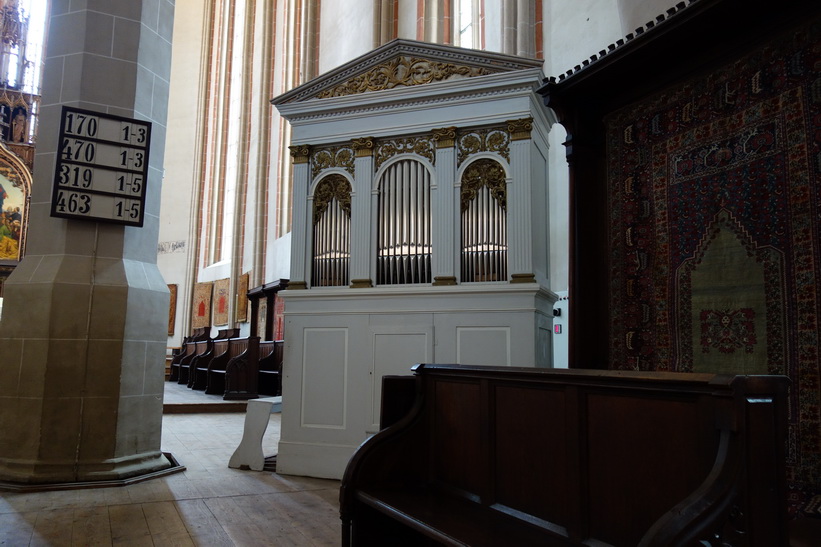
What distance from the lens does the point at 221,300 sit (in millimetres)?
17844

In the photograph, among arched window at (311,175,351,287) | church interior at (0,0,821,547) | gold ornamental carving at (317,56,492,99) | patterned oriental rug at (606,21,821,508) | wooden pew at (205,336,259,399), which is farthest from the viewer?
wooden pew at (205,336,259,399)

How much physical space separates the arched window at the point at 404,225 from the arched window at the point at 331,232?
0.31 metres

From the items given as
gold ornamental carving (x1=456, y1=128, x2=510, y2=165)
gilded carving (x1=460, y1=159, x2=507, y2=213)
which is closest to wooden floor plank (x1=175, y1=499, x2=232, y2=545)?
gilded carving (x1=460, y1=159, x2=507, y2=213)

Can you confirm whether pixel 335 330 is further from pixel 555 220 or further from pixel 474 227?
pixel 555 220

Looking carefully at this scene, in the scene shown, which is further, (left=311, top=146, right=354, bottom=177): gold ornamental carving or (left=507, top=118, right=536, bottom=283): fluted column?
(left=311, top=146, right=354, bottom=177): gold ornamental carving

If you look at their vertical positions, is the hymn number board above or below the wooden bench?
above

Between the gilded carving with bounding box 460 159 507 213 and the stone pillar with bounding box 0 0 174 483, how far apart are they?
2626 mm

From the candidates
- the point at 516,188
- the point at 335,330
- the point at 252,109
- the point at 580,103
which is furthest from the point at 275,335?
the point at 580,103

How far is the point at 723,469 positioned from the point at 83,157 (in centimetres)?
491

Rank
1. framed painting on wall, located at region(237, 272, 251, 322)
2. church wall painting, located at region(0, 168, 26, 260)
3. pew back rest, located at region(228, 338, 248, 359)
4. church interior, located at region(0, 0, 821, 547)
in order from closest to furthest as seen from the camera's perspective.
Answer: church interior, located at region(0, 0, 821, 547), pew back rest, located at region(228, 338, 248, 359), framed painting on wall, located at region(237, 272, 251, 322), church wall painting, located at region(0, 168, 26, 260)

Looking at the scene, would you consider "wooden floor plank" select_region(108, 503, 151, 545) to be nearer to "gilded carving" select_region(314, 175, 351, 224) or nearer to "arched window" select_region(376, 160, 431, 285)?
"arched window" select_region(376, 160, 431, 285)

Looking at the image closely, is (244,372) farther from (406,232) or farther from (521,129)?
(521,129)

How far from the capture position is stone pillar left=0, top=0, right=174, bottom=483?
4586 mm

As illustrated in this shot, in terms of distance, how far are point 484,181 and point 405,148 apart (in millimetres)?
771
